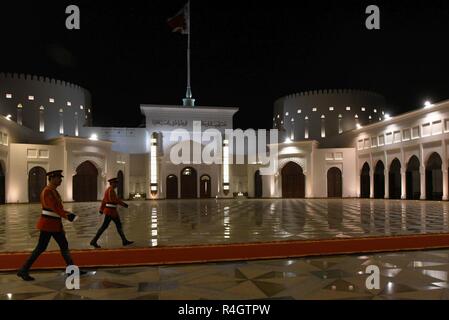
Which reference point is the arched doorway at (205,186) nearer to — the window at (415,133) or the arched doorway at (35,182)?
the arched doorway at (35,182)

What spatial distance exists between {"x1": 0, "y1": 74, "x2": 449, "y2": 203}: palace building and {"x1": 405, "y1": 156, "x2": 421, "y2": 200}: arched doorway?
3.5 inches

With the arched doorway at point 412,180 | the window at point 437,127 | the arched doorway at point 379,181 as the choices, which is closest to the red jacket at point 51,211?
the window at point 437,127

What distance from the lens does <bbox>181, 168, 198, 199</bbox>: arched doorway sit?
43.4 m

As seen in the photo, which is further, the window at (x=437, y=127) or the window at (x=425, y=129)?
the window at (x=425, y=129)

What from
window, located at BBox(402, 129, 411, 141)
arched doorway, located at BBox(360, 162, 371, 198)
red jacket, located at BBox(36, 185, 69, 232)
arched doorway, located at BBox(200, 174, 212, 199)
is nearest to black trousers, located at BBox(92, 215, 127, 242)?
red jacket, located at BBox(36, 185, 69, 232)

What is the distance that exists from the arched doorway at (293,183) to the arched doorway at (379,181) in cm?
717

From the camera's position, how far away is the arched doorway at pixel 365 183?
138 feet

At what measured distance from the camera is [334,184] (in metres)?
43.4

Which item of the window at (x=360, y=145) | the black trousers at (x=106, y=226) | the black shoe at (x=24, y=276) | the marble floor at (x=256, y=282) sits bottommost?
the marble floor at (x=256, y=282)

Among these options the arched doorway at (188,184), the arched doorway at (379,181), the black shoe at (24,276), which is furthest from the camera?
the arched doorway at (188,184)

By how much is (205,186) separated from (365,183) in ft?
54.7

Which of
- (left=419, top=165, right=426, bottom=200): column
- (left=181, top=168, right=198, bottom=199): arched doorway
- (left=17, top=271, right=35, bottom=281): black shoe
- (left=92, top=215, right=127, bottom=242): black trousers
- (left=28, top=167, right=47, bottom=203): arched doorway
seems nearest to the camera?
(left=17, top=271, right=35, bottom=281): black shoe

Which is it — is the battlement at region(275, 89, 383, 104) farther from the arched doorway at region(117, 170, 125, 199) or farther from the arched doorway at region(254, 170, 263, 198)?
the arched doorway at region(117, 170, 125, 199)

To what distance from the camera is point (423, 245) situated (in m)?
9.87
